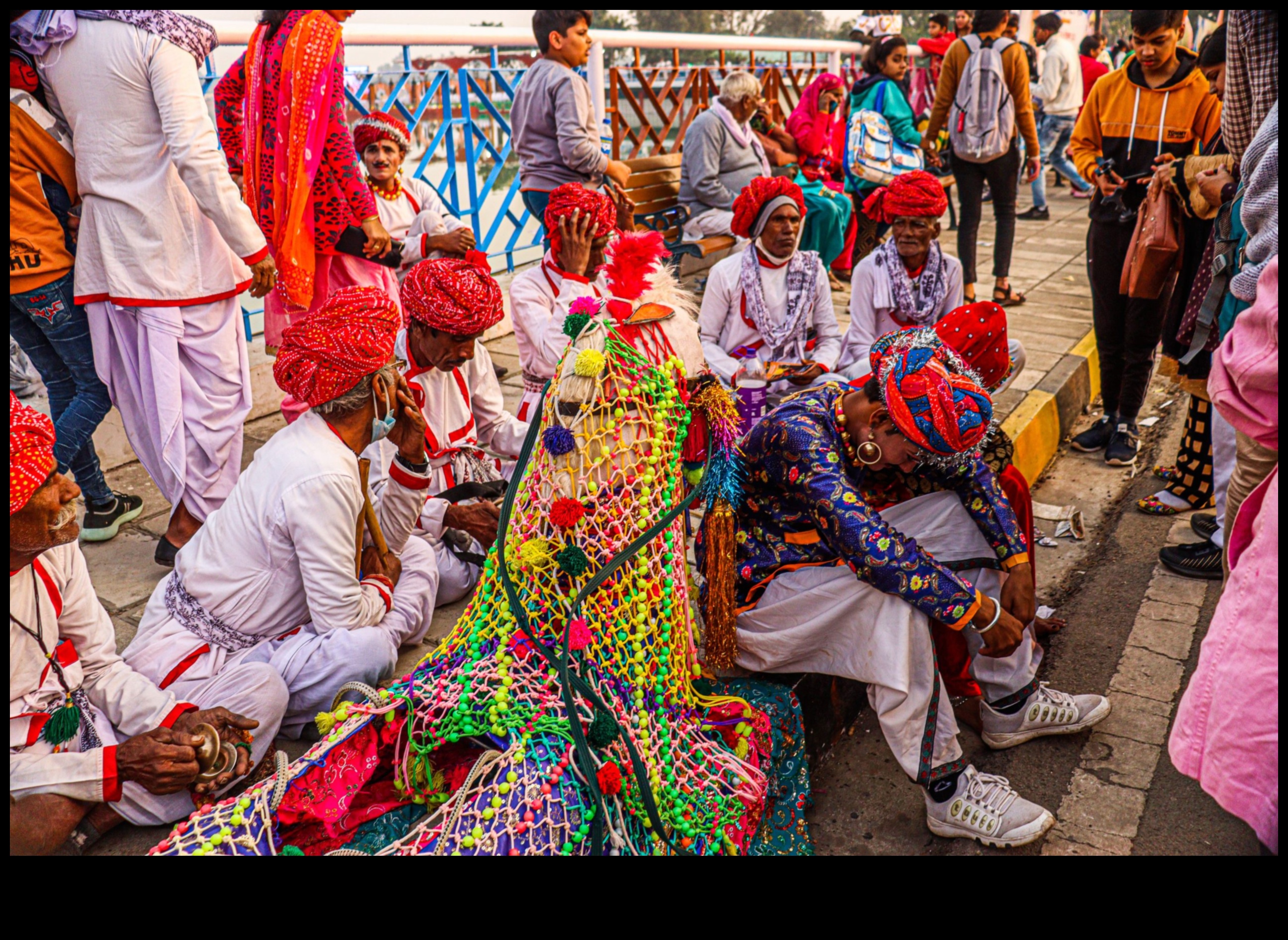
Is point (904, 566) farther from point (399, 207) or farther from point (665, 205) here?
point (665, 205)

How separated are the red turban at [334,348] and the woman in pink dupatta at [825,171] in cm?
514

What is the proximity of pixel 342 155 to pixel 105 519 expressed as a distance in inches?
71.6

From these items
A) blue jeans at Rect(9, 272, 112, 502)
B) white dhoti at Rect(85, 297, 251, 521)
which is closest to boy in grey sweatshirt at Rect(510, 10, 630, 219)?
white dhoti at Rect(85, 297, 251, 521)

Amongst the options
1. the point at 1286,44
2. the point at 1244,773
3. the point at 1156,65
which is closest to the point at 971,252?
the point at 1156,65

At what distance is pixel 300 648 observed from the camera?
112 inches

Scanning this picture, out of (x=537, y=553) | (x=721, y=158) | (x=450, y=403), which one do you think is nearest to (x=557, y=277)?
(x=450, y=403)

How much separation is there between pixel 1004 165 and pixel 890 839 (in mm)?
5872

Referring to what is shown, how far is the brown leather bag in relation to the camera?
4281 millimetres

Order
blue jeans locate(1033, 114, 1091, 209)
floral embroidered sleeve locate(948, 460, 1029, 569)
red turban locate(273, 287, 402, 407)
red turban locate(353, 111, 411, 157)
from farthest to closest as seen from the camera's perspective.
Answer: blue jeans locate(1033, 114, 1091, 209) → red turban locate(353, 111, 411, 157) → floral embroidered sleeve locate(948, 460, 1029, 569) → red turban locate(273, 287, 402, 407)

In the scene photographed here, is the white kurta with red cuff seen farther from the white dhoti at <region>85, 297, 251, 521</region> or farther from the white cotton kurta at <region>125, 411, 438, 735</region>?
the white cotton kurta at <region>125, 411, 438, 735</region>

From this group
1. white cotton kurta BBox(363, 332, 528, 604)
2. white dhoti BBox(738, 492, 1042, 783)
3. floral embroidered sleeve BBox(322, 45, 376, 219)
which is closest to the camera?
white dhoti BBox(738, 492, 1042, 783)

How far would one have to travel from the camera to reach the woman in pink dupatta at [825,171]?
755 cm

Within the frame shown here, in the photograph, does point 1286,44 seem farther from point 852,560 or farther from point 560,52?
point 560,52

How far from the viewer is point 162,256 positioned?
11.7 feet
